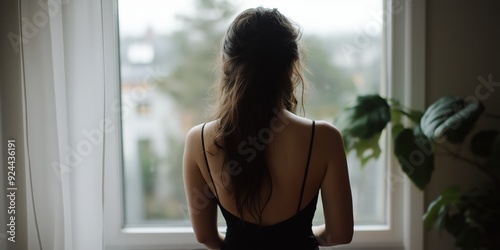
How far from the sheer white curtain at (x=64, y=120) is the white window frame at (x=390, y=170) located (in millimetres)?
212

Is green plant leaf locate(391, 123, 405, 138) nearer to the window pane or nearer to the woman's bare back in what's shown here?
the window pane

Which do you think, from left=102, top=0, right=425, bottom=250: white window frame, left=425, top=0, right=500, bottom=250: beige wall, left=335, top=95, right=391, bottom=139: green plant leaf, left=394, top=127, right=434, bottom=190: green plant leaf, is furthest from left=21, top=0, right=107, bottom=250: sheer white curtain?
left=425, top=0, right=500, bottom=250: beige wall

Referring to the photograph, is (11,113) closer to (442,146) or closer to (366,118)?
(366,118)

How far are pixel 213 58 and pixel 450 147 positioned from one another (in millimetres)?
1047

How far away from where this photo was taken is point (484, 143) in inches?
64.5

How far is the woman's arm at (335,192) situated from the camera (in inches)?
48.2

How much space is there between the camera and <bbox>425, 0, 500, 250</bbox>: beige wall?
5.96 feet

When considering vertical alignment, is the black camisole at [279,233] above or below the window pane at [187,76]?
below

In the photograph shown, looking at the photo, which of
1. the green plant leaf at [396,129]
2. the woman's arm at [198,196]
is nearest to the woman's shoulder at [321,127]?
the woman's arm at [198,196]

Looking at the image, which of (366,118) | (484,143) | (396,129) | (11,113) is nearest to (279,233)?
(366,118)

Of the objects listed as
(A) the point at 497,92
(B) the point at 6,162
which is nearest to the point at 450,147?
(A) the point at 497,92

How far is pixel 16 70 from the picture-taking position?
1.53 m

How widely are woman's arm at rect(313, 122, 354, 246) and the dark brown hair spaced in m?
0.16

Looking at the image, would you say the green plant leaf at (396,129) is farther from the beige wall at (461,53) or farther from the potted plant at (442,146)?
the beige wall at (461,53)
